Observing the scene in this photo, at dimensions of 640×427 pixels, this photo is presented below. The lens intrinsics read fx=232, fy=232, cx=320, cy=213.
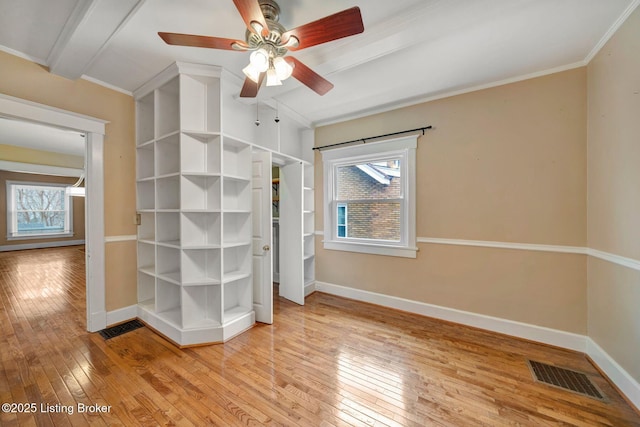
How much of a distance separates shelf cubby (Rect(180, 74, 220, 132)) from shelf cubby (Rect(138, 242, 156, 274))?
5.21ft

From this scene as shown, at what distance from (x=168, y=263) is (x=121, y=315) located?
0.83 metres

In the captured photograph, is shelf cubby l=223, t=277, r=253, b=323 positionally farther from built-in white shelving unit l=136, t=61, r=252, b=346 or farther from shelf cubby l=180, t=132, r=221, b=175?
shelf cubby l=180, t=132, r=221, b=175

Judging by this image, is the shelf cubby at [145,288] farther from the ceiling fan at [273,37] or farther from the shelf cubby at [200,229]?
the ceiling fan at [273,37]

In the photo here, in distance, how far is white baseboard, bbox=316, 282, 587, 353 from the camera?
87.6 inches

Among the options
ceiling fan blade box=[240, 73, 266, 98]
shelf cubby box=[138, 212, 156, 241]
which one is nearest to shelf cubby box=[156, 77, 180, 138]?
shelf cubby box=[138, 212, 156, 241]

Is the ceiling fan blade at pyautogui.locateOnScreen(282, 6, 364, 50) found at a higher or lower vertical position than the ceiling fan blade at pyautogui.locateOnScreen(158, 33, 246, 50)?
lower

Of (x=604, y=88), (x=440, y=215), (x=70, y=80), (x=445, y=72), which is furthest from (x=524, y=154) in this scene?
(x=70, y=80)

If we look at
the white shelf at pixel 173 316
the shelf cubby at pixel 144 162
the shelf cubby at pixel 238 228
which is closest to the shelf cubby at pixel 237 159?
the shelf cubby at pixel 238 228

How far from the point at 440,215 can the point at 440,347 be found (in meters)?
1.43

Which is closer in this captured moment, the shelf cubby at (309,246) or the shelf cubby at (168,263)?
the shelf cubby at (168,263)

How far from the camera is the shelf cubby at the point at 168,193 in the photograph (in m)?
2.59

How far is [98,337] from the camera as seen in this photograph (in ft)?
7.82

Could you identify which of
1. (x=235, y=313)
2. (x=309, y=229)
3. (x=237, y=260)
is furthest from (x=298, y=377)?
(x=309, y=229)

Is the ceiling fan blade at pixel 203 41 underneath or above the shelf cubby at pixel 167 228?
above
